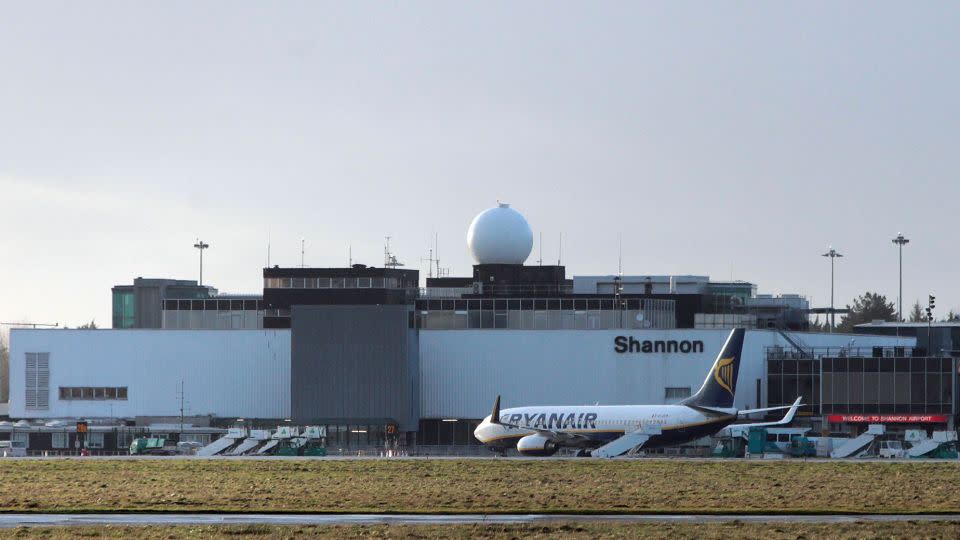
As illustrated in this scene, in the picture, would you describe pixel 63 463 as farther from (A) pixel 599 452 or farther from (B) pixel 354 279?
(B) pixel 354 279

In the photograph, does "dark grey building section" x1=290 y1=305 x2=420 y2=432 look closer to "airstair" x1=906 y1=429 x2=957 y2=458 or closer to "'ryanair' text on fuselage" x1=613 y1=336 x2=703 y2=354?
"'ryanair' text on fuselage" x1=613 y1=336 x2=703 y2=354

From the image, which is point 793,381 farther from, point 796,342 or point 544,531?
point 544,531

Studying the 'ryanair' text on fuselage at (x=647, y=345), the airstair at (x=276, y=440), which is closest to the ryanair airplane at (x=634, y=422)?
the airstair at (x=276, y=440)

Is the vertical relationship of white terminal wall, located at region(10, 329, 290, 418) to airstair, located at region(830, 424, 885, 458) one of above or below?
above

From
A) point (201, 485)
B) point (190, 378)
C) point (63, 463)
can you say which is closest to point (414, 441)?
point (190, 378)

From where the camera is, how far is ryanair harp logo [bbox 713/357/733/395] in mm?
110812

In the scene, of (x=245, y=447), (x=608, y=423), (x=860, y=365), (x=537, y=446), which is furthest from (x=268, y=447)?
(x=860, y=365)

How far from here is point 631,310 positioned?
473 feet

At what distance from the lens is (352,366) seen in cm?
13538

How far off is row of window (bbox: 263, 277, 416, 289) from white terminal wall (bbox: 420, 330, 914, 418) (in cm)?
1173

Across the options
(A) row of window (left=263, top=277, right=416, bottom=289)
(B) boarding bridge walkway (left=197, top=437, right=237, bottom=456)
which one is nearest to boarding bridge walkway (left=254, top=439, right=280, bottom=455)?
(B) boarding bridge walkway (left=197, top=437, right=237, bottom=456)

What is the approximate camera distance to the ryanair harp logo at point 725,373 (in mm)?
110812

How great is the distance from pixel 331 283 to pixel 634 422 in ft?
157

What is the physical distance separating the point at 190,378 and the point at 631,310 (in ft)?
133
